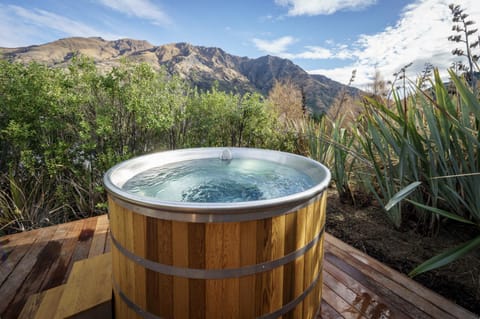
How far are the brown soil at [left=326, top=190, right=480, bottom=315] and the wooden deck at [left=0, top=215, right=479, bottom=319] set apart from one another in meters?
→ 0.13

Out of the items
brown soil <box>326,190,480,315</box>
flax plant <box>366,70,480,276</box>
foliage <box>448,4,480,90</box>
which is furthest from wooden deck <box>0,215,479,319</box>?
foliage <box>448,4,480,90</box>

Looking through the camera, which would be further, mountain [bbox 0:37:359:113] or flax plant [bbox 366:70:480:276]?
mountain [bbox 0:37:359:113]

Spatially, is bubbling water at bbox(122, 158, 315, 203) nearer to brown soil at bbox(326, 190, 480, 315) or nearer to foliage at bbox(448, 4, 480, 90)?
brown soil at bbox(326, 190, 480, 315)

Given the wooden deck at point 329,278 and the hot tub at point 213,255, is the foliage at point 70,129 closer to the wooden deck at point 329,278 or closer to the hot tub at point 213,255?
the wooden deck at point 329,278

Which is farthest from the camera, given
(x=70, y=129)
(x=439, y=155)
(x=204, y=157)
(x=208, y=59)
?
(x=208, y=59)

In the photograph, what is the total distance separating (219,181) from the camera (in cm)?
202

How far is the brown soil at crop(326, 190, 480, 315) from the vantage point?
5.73 feet

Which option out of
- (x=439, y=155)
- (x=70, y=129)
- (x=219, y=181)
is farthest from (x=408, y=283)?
(x=70, y=129)

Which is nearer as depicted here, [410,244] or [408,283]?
[408,283]

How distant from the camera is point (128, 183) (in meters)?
1.88

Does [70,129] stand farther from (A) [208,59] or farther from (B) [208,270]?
(A) [208,59]

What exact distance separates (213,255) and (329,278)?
52.4 inches

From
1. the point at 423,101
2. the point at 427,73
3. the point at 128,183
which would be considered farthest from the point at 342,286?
the point at 427,73

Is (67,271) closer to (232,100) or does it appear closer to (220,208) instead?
(220,208)
